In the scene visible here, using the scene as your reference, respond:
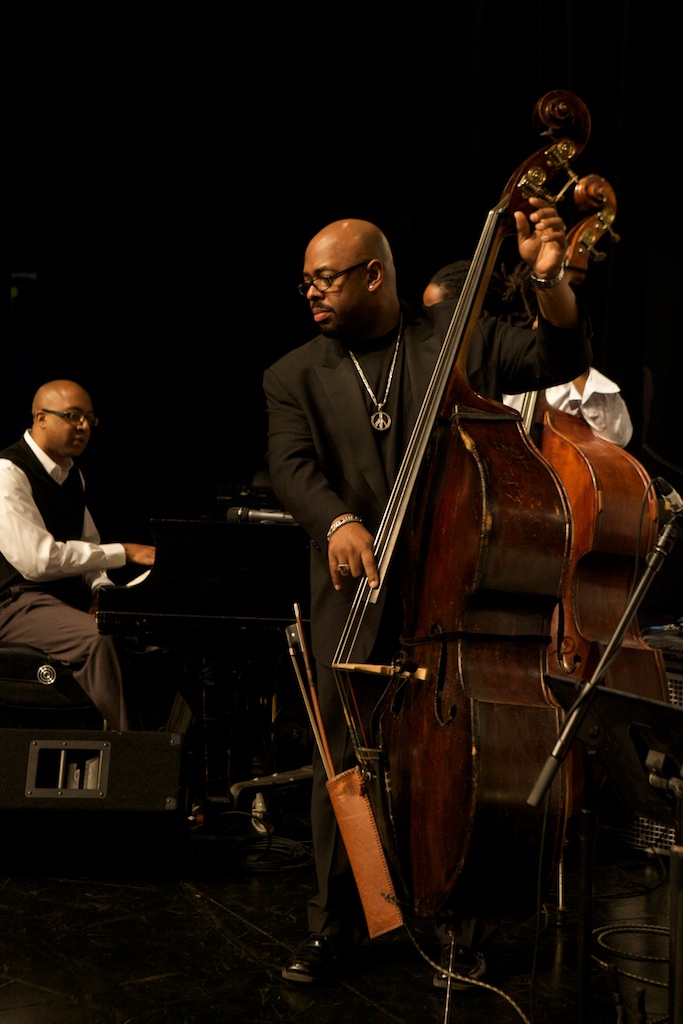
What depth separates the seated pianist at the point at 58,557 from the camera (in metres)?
→ 3.71

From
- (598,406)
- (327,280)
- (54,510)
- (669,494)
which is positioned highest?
(327,280)

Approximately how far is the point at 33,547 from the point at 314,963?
2.05 m

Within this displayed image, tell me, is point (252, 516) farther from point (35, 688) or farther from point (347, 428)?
point (347, 428)

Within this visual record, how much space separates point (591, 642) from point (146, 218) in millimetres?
3952

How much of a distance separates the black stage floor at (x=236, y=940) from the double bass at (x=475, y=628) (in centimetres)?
16

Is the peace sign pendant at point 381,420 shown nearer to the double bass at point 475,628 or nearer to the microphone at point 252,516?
the double bass at point 475,628

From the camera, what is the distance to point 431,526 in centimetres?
202

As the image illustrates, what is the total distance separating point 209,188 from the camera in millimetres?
5543

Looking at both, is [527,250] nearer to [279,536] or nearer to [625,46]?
[279,536]

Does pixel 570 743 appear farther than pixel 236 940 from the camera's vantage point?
No

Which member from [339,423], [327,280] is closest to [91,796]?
[339,423]

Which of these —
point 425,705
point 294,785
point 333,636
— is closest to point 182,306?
point 294,785

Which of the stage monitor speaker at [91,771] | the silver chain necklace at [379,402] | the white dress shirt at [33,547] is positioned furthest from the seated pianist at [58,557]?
the silver chain necklace at [379,402]

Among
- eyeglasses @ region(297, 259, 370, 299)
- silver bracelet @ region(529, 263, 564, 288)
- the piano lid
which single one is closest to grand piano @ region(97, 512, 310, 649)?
the piano lid
